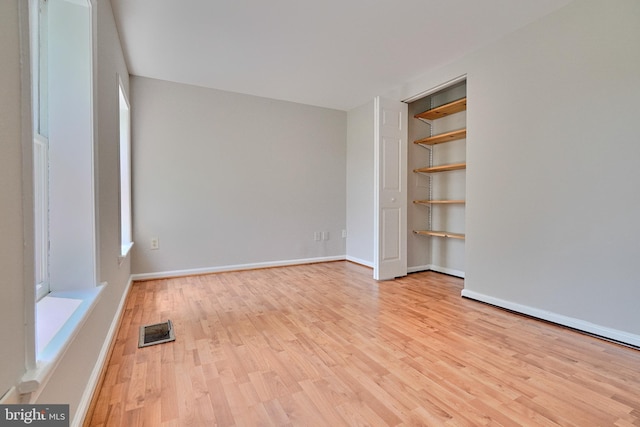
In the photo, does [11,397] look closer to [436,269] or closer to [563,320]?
[563,320]

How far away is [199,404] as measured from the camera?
140cm

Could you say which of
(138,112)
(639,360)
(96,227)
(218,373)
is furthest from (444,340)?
(138,112)

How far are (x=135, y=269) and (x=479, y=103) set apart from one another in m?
4.24

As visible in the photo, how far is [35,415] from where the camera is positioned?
33.0 inches

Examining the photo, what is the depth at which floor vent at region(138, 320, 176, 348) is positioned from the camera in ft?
6.67

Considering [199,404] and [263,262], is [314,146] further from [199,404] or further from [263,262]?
[199,404]

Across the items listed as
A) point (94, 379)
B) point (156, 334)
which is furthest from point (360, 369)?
point (156, 334)

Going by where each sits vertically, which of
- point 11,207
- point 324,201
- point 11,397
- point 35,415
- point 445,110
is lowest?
point 35,415

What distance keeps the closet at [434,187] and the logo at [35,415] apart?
366cm

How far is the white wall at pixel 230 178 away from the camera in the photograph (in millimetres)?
3617

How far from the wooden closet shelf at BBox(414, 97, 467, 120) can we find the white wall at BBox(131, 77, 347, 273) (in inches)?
57.5

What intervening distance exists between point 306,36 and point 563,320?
319 centimetres

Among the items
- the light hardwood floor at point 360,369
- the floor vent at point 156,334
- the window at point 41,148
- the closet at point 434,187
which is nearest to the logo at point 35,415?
the light hardwood floor at point 360,369

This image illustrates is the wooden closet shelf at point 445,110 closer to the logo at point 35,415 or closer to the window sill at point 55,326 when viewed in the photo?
the window sill at point 55,326
